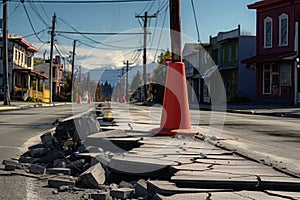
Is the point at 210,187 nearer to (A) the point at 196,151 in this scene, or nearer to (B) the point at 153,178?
(B) the point at 153,178

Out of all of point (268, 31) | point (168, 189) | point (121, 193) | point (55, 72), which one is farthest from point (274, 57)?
point (55, 72)

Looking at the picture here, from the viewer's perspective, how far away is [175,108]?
1106 centimetres

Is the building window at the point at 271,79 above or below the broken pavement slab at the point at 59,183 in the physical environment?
above

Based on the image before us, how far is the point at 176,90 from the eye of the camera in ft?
36.7

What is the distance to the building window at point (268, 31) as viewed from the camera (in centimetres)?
3861

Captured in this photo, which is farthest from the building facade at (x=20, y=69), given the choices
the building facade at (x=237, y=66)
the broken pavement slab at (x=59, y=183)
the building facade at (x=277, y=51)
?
the broken pavement slab at (x=59, y=183)

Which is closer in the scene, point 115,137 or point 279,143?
A: point 115,137

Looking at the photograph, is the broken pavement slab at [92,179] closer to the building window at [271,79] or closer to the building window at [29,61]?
the building window at [271,79]

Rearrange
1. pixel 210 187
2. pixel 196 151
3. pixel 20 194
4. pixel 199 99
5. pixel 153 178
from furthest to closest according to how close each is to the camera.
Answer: pixel 199 99, pixel 196 151, pixel 153 178, pixel 20 194, pixel 210 187

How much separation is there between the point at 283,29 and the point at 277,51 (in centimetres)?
171

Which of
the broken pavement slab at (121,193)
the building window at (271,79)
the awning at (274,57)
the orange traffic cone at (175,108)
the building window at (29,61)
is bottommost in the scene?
the broken pavement slab at (121,193)

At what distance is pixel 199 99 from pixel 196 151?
50.5m

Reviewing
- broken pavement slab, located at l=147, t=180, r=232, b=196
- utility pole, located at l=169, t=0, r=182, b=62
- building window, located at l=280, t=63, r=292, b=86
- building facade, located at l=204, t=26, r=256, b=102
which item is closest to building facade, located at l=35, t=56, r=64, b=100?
building facade, located at l=204, t=26, r=256, b=102

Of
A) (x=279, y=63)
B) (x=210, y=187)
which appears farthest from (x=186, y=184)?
(x=279, y=63)
